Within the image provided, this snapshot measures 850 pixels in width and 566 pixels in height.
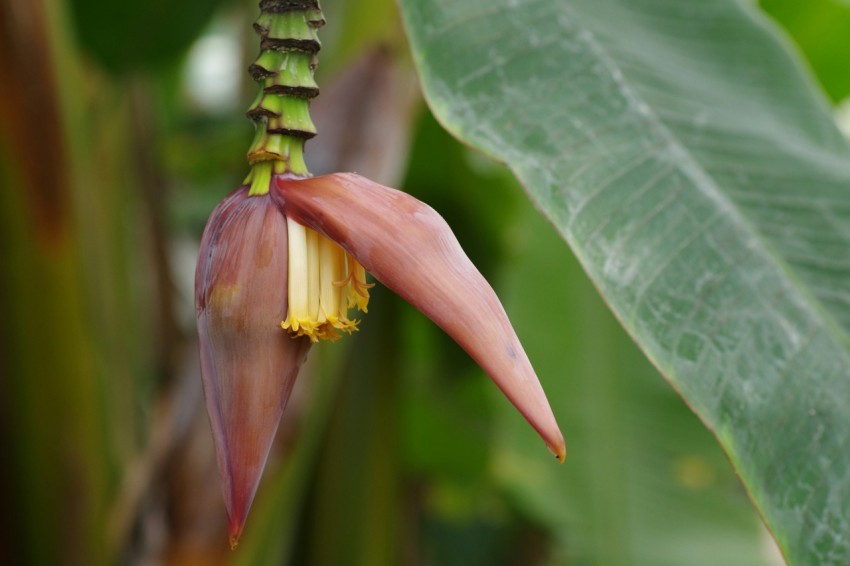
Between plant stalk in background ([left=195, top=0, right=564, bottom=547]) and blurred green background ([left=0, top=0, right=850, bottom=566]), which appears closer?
plant stalk in background ([left=195, top=0, right=564, bottom=547])

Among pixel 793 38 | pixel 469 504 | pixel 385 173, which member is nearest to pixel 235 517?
pixel 385 173

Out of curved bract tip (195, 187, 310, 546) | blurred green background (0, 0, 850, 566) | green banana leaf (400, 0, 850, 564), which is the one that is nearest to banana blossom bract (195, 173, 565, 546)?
curved bract tip (195, 187, 310, 546)

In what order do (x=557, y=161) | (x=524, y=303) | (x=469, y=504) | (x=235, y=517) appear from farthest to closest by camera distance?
(x=469, y=504) → (x=524, y=303) → (x=557, y=161) → (x=235, y=517)

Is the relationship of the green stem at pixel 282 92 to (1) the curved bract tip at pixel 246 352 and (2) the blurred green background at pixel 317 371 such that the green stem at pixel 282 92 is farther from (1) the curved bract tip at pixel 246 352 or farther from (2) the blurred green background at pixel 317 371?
(2) the blurred green background at pixel 317 371

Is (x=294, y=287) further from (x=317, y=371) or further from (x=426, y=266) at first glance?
(x=317, y=371)

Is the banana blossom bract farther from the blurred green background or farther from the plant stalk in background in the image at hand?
the blurred green background

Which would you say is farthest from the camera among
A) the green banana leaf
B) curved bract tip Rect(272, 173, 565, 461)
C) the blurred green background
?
the blurred green background

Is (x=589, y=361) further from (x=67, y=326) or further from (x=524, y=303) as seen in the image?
(x=67, y=326)
